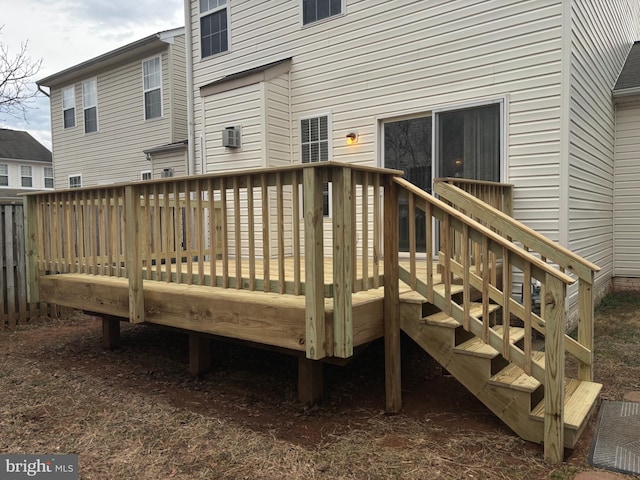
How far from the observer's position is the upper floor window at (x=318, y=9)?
663 centimetres

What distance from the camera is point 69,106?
44.7 ft

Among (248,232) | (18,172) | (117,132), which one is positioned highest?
(18,172)

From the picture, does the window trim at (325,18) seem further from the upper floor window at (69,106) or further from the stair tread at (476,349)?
the upper floor window at (69,106)

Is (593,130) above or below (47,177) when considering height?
below

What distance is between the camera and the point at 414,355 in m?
4.63

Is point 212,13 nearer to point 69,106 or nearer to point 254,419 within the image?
point 254,419

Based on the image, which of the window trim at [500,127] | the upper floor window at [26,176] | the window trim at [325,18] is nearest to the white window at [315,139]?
the window trim at [325,18]

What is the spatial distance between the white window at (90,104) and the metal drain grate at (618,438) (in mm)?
13393

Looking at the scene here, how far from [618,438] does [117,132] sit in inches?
498

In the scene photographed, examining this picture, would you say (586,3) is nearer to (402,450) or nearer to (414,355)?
(414,355)

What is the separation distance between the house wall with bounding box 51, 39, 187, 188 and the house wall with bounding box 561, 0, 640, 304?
28.2 feet

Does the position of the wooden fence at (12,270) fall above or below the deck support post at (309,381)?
above

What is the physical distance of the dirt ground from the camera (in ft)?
8.75

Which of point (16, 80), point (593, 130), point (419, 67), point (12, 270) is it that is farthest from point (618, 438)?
point (16, 80)
